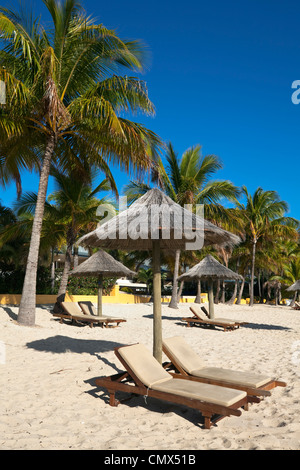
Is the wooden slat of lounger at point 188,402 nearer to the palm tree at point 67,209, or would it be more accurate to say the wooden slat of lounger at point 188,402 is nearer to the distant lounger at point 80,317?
the distant lounger at point 80,317

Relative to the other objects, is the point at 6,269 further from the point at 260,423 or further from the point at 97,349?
the point at 260,423

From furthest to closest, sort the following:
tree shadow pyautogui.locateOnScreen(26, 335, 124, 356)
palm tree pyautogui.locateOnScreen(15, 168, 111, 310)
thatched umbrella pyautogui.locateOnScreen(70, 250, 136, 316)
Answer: palm tree pyautogui.locateOnScreen(15, 168, 111, 310)
thatched umbrella pyautogui.locateOnScreen(70, 250, 136, 316)
tree shadow pyautogui.locateOnScreen(26, 335, 124, 356)

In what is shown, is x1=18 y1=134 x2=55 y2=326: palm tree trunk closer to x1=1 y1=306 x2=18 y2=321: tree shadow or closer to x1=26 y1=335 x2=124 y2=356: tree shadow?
x1=1 y1=306 x2=18 y2=321: tree shadow

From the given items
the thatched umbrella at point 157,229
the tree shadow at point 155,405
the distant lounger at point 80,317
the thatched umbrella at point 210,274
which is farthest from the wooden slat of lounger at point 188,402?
the thatched umbrella at point 210,274

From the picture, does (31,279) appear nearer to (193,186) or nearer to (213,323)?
(213,323)

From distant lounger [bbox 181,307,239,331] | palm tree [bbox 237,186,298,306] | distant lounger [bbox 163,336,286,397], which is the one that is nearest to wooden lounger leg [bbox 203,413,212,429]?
distant lounger [bbox 163,336,286,397]

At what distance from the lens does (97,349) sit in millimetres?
7637

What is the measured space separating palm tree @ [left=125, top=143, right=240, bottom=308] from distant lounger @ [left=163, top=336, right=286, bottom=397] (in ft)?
42.0

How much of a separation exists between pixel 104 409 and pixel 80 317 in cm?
766

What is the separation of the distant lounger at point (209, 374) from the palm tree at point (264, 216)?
2012 cm

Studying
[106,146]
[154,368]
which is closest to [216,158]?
Answer: [106,146]

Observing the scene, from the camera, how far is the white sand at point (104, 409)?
3293 mm

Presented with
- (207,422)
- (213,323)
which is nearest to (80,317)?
(213,323)

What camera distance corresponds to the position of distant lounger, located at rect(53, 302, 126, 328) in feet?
37.4
